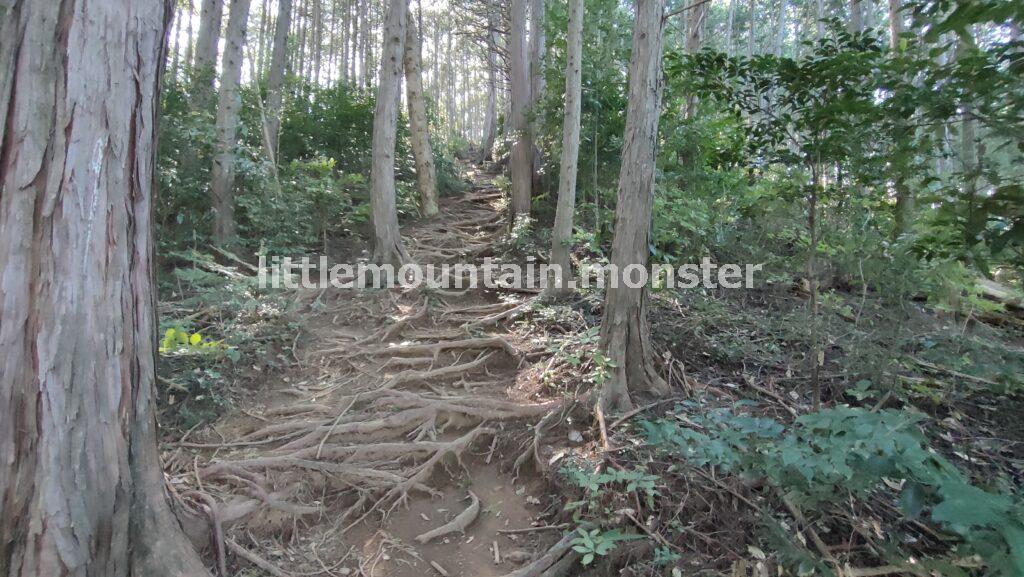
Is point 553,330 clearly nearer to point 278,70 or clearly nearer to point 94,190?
point 94,190

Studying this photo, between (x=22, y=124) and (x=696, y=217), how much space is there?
239 inches

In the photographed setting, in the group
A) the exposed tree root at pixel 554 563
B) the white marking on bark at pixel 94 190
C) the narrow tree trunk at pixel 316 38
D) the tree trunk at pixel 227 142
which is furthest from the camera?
the narrow tree trunk at pixel 316 38

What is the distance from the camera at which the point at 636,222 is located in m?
4.42

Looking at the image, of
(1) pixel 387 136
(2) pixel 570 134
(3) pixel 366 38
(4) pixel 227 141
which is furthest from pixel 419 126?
(3) pixel 366 38

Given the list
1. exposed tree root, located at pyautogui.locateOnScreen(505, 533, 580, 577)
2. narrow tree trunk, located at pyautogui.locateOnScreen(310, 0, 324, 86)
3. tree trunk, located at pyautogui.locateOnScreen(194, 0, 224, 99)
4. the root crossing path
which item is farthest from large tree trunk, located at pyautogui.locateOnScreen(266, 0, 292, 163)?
narrow tree trunk, located at pyautogui.locateOnScreen(310, 0, 324, 86)

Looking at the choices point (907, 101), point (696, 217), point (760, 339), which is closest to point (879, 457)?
point (907, 101)

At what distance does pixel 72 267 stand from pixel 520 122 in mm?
8529

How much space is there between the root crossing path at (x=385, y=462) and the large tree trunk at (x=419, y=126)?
15.3 feet

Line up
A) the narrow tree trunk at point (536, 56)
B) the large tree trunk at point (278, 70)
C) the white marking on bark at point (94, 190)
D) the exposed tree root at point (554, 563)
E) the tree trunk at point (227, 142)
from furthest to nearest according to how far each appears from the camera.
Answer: the narrow tree trunk at point (536, 56), the large tree trunk at point (278, 70), the tree trunk at point (227, 142), the exposed tree root at point (554, 563), the white marking on bark at point (94, 190)

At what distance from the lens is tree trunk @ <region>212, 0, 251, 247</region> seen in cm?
741

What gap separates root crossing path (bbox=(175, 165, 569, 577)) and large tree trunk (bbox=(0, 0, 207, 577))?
1023mm

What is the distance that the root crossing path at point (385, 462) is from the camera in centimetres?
336

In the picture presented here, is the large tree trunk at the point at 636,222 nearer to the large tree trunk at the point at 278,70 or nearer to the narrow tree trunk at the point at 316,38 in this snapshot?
the large tree trunk at the point at 278,70

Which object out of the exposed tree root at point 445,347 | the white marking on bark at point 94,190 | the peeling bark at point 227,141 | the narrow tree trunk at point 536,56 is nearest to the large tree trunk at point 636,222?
the exposed tree root at point 445,347
